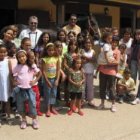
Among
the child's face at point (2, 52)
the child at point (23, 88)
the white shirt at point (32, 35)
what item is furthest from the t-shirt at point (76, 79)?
the child's face at point (2, 52)

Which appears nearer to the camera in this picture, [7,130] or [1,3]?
[7,130]

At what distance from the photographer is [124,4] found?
19422 millimetres

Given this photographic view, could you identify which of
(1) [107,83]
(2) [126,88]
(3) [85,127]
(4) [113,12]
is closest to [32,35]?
(1) [107,83]

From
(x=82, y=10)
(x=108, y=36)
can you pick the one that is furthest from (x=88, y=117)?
(x=82, y=10)

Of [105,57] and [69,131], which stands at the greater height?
[105,57]

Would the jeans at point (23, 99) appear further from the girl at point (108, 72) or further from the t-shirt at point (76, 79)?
the girl at point (108, 72)

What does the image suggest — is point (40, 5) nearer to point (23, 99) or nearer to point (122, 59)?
point (122, 59)

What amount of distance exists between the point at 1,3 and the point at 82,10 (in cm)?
477

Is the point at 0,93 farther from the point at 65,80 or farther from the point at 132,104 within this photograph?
the point at 132,104

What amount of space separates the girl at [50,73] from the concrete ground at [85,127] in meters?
0.35

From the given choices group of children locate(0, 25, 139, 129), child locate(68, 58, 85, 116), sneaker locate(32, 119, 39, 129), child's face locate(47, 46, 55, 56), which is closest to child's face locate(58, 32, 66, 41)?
group of children locate(0, 25, 139, 129)

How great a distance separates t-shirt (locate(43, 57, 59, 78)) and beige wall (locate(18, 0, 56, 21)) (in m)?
8.66

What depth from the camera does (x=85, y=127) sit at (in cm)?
742

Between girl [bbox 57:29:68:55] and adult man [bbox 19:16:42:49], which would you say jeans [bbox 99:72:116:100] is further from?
adult man [bbox 19:16:42:49]
